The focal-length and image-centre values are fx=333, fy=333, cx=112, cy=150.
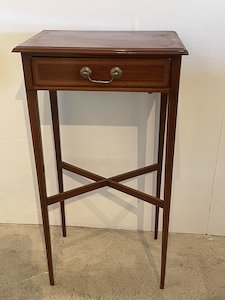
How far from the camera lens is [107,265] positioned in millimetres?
1396

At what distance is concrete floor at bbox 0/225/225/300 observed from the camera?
127 cm

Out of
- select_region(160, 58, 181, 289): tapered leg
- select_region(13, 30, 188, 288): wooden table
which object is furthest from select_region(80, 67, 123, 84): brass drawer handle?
select_region(160, 58, 181, 289): tapered leg

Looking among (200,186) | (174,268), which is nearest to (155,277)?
(174,268)

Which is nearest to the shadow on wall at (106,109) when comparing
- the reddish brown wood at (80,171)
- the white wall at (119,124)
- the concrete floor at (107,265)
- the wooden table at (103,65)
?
the white wall at (119,124)

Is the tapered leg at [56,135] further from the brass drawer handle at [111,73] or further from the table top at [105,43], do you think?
the brass drawer handle at [111,73]

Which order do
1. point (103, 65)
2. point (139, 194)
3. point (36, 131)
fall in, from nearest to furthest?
point (103, 65), point (36, 131), point (139, 194)

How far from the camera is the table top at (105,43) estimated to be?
89 cm

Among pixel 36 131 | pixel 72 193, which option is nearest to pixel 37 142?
pixel 36 131

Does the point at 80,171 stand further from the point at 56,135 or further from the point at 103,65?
the point at 103,65

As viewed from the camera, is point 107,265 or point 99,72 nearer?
point 99,72

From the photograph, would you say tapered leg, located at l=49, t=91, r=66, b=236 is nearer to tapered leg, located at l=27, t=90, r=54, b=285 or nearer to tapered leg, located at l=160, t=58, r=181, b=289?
tapered leg, located at l=27, t=90, r=54, b=285

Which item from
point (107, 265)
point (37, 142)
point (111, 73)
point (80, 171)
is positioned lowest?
point (107, 265)

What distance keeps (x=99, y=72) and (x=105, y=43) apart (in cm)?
11

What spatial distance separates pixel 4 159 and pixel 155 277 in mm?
817
